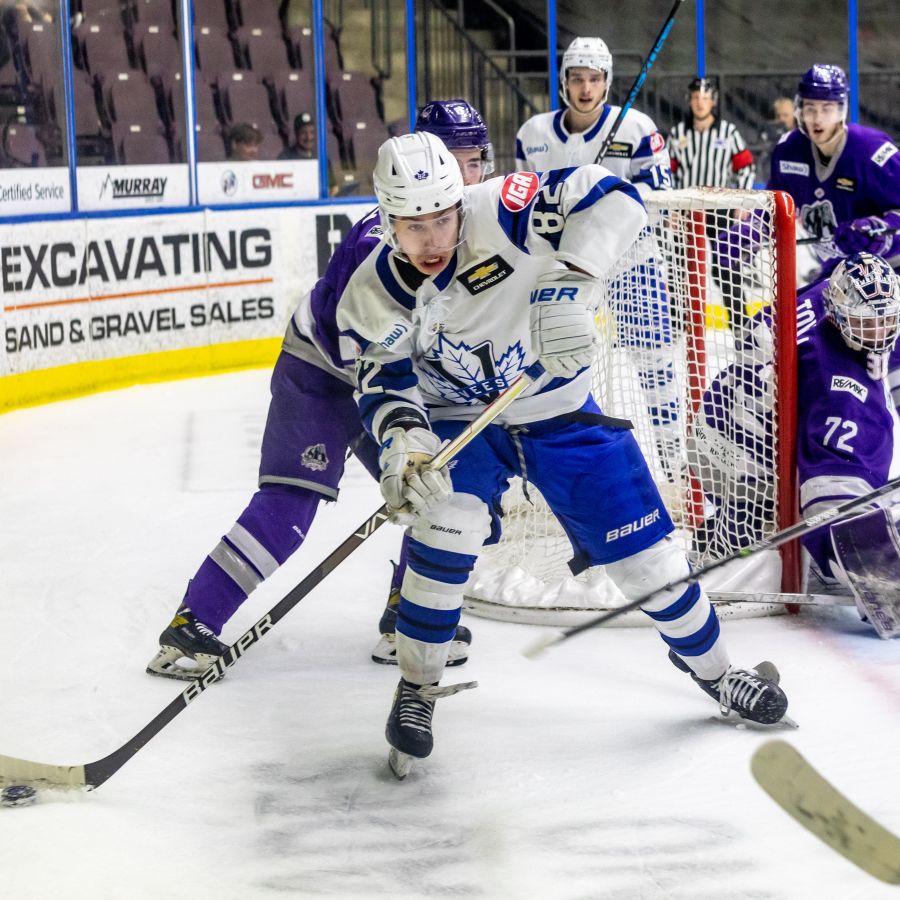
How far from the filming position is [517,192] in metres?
2.24

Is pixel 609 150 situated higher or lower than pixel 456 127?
lower

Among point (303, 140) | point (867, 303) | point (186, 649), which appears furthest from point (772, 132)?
point (186, 649)

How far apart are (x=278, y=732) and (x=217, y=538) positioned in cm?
146

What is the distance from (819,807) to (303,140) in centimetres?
692

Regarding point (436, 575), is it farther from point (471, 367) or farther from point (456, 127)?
point (456, 127)

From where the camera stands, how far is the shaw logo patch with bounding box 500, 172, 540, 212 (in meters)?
2.23

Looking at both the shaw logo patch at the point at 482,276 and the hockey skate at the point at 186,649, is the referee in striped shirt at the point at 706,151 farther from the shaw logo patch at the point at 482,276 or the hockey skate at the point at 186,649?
the shaw logo patch at the point at 482,276

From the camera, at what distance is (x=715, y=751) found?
8.08 ft

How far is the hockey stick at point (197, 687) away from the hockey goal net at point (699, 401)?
868mm

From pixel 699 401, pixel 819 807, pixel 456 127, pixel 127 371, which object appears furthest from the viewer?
pixel 127 371

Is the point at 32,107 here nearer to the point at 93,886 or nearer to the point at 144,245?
the point at 144,245

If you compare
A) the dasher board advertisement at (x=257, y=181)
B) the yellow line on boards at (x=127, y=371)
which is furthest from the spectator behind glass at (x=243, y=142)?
the yellow line on boards at (x=127, y=371)

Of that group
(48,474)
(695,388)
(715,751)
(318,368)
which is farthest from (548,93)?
(715,751)

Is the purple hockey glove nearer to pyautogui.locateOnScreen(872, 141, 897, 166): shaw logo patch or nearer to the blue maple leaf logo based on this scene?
pyautogui.locateOnScreen(872, 141, 897, 166): shaw logo patch
